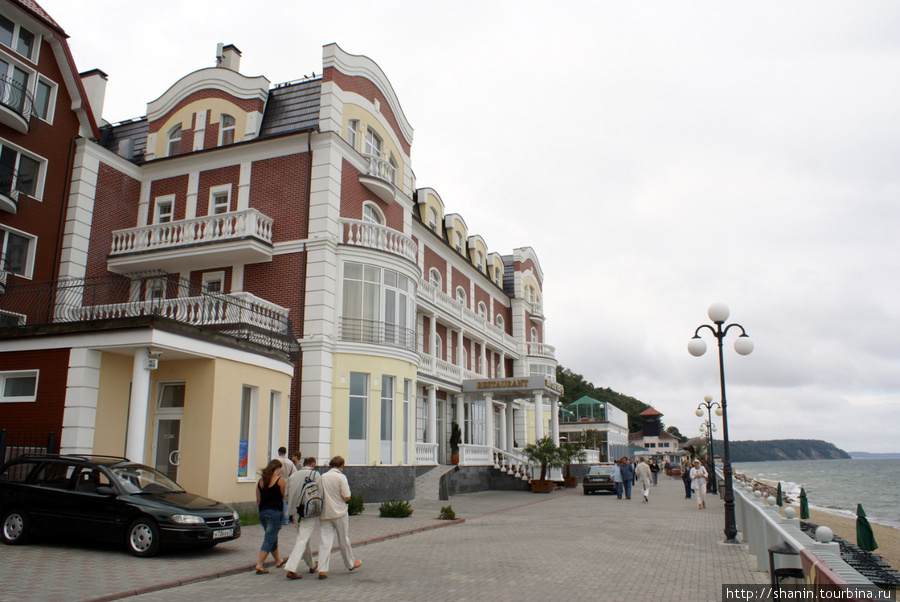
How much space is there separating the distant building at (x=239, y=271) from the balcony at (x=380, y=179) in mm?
69

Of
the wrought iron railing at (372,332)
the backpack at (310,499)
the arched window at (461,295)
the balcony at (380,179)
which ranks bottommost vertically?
the backpack at (310,499)

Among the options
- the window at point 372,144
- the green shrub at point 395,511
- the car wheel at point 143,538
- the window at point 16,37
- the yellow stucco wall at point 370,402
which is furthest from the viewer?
the window at point 372,144

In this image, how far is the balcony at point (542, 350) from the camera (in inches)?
1683

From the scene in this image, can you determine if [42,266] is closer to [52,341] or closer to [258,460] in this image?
[52,341]

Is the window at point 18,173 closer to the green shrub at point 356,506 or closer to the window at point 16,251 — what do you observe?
the window at point 16,251

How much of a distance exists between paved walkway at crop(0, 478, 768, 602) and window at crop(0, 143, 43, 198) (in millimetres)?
12834

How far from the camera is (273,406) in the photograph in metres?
17.6

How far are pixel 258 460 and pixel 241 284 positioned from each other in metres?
7.55

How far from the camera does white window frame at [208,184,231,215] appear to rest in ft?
74.2

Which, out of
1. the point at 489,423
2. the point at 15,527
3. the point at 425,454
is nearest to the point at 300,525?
the point at 15,527

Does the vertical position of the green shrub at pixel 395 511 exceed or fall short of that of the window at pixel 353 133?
it falls short

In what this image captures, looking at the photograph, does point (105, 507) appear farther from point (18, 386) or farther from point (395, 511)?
point (395, 511)

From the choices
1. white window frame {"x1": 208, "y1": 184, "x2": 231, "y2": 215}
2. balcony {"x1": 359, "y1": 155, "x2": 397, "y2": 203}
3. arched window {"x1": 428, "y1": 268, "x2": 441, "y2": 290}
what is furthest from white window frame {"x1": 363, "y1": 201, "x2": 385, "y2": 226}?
arched window {"x1": 428, "y1": 268, "x2": 441, "y2": 290}

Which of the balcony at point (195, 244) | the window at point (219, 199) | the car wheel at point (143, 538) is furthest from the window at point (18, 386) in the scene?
the window at point (219, 199)
